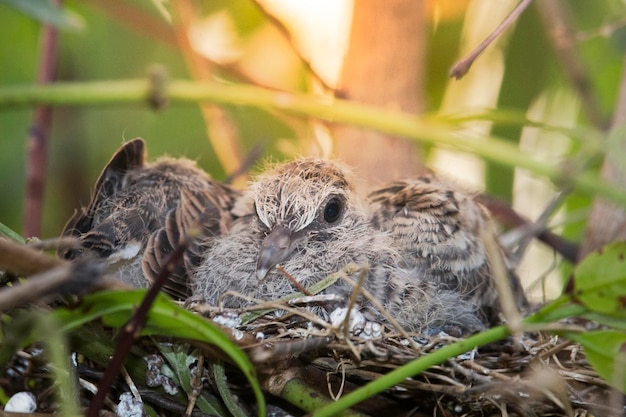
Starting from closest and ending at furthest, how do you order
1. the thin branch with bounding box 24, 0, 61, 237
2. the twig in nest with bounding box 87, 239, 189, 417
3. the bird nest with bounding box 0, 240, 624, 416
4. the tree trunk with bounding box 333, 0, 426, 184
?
the twig in nest with bounding box 87, 239, 189, 417 < the bird nest with bounding box 0, 240, 624, 416 < the thin branch with bounding box 24, 0, 61, 237 < the tree trunk with bounding box 333, 0, 426, 184

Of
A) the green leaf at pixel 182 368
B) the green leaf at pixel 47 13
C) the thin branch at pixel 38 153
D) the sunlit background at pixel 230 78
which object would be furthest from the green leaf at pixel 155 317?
the sunlit background at pixel 230 78

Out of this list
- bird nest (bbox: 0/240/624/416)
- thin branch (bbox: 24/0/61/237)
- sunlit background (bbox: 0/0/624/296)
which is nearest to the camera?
bird nest (bbox: 0/240/624/416)

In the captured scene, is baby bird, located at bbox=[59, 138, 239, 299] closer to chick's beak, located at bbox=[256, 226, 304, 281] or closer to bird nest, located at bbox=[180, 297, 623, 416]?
chick's beak, located at bbox=[256, 226, 304, 281]

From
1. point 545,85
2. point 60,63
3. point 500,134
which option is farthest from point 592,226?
point 60,63

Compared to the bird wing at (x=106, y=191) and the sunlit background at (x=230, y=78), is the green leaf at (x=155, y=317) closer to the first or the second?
the bird wing at (x=106, y=191)

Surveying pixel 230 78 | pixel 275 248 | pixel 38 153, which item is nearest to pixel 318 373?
pixel 275 248

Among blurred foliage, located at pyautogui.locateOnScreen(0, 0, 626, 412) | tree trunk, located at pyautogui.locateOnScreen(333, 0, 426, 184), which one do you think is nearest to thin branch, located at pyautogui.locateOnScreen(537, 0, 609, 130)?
blurred foliage, located at pyautogui.locateOnScreen(0, 0, 626, 412)
